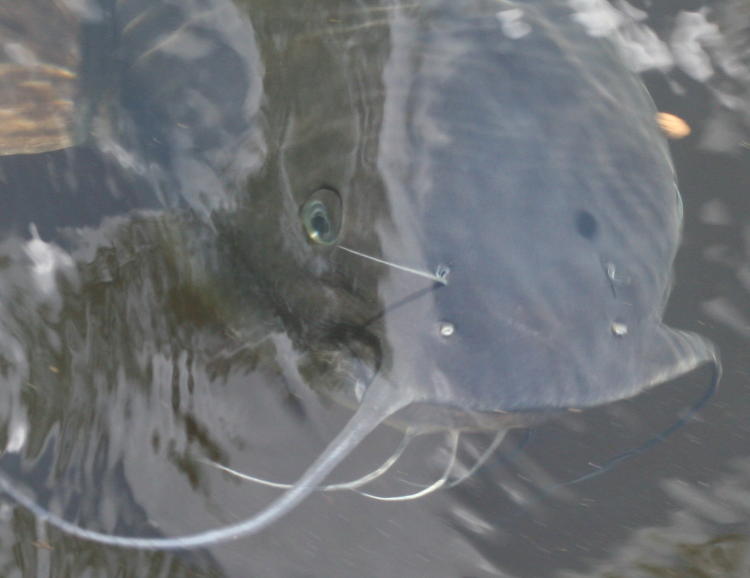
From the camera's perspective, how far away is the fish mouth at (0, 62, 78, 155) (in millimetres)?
2625

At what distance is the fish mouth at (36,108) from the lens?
2.62 meters

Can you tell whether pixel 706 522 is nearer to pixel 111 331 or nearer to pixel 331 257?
pixel 331 257

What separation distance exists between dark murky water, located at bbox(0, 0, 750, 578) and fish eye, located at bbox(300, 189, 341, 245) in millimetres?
284

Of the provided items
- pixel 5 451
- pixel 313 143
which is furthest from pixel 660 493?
pixel 5 451

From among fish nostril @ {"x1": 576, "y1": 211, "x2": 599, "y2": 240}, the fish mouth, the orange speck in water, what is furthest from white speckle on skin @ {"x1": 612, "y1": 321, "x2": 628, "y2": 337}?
the fish mouth

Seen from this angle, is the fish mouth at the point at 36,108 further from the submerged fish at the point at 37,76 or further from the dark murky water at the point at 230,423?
the dark murky water at the point at 230,423

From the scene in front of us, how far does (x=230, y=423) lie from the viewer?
241cm

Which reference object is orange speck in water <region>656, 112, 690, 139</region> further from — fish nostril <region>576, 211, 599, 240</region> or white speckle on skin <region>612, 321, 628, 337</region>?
white speckle on skin <region>612, 321, 628, 337</region>

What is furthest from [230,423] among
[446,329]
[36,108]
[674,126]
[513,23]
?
[674,126]

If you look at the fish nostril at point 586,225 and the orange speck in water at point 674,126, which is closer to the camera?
the fish nostril at point 586,225

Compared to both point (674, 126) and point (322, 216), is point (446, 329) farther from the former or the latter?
point (674, 126)

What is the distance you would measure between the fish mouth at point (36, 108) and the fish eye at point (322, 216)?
106 cm

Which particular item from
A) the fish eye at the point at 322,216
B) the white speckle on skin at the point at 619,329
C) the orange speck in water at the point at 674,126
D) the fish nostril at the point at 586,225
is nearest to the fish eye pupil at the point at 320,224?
the fish eye at the point at 322,216

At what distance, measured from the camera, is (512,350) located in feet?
5.45
